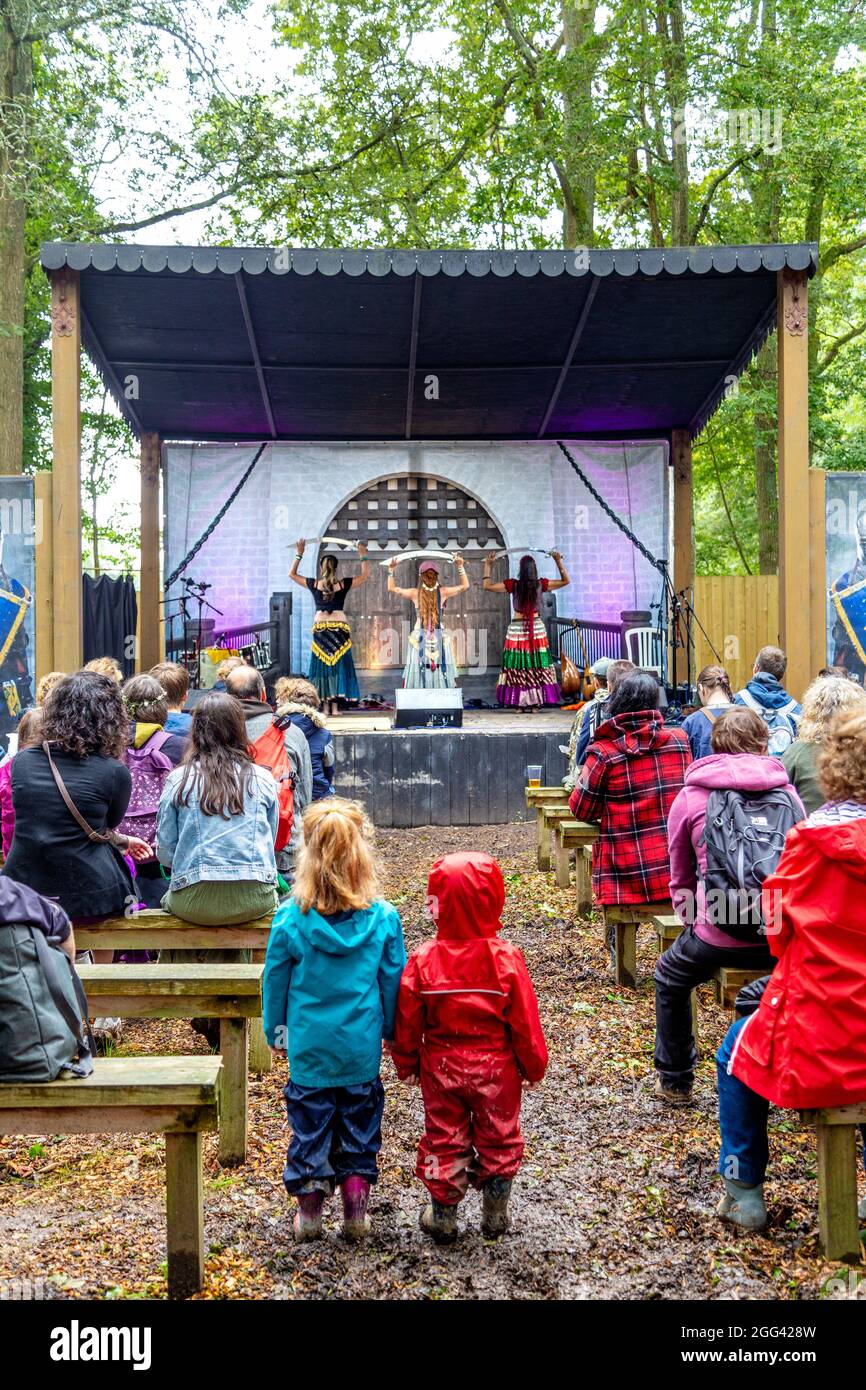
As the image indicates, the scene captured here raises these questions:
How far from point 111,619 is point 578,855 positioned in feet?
26.5

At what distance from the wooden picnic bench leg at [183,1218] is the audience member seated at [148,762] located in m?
1.91

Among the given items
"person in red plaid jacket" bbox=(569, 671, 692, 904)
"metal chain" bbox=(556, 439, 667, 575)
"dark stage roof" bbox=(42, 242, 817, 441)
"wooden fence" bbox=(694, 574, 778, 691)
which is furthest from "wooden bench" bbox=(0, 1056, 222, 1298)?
"metal chain" bbox=(556, 439, 667, 575)

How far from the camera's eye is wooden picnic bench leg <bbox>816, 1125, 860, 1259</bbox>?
2.59 m

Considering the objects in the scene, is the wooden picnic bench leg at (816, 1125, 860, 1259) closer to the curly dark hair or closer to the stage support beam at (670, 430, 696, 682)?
the curly dark hair

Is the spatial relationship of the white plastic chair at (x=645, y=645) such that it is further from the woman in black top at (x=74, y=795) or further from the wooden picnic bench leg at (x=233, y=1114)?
the wooden picnic bench leg at (x=233, y=1114)

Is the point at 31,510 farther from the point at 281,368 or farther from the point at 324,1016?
the point at 324,1016

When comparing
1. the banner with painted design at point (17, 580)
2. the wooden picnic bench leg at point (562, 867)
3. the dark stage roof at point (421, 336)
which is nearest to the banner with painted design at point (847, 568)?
the dark stage roof at point (421, 336)

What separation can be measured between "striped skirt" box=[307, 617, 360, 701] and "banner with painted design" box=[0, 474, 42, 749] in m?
4.36

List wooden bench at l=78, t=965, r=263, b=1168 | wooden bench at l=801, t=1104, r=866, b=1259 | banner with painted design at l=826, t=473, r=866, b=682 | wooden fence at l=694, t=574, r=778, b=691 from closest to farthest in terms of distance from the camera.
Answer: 1. wooden bench at l=801, t=1104, r=866, b=1259
2. wooden bench at l=78, t=965, r=263, b=1168
3. banner with painted design at l=826, t=473, r=866, b=682
4. wooden fence at l=694, t=574, r=778, b=691

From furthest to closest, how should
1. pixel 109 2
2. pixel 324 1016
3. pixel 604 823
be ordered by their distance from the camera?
1. pixel 109 2
2. pixel 604 823
3. pixel 324 1016

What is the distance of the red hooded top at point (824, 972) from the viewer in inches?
97.4

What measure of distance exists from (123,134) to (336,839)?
601 inches

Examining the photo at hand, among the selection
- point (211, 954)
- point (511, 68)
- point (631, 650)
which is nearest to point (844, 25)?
point (511, 68)

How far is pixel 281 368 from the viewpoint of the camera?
36.9ft
